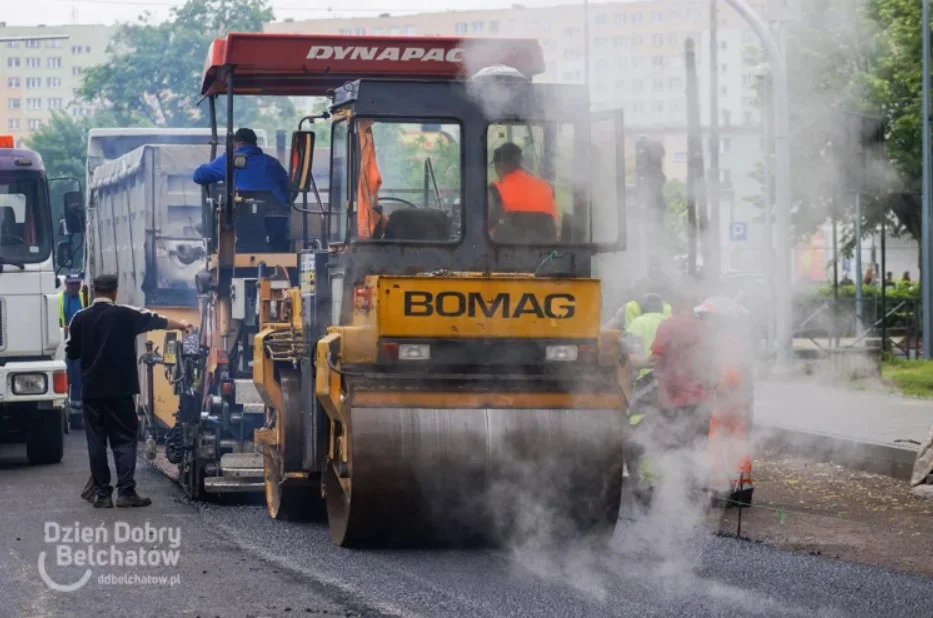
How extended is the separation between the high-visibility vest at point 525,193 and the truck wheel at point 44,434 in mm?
6520

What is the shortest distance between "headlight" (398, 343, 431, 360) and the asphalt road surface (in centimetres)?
107

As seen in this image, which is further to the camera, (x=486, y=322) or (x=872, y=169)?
(x=872, y=169)

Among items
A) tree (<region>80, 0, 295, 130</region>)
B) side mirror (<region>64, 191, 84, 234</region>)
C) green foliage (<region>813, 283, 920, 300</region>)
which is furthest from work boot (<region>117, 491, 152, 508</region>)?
tree (<region>80, 0, 295, 130</region>)

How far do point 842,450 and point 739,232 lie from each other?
2093 centimetres

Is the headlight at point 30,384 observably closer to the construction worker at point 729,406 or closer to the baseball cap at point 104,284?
the baseball cap at point 104,284

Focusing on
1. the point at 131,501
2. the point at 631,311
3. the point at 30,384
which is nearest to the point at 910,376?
the point at 631,311

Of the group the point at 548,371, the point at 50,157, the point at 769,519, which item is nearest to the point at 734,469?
the point at 769,519

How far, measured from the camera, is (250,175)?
12.4 m

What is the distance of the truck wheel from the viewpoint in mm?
15188

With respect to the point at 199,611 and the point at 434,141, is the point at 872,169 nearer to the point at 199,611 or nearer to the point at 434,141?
the point at 434,141

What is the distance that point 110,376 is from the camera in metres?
12.2

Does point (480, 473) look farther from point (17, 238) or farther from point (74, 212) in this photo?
point (17, 238)

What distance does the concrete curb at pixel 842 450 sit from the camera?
48.6 feet

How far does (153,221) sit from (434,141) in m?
8.23
